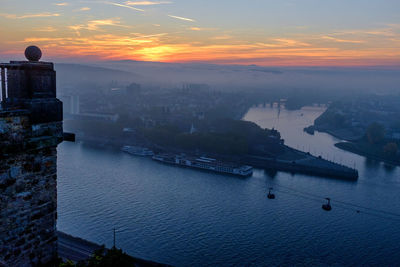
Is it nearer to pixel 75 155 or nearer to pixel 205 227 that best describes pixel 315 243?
pixel 205 227

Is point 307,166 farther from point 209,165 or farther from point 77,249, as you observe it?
point 77,249

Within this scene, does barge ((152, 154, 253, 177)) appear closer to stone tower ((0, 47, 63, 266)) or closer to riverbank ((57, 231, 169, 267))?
riverbank ((57, 231, 169, 267))

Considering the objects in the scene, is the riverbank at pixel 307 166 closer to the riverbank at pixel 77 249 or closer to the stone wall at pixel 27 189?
the riverbank at pixel 77 249

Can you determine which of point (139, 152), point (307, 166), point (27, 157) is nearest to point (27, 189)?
point (27, 157)

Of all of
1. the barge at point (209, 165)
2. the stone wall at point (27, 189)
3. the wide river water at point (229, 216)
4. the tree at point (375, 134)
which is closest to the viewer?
the stone wall at point (27, 189)

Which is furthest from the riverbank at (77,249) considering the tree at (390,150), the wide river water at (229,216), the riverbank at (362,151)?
the tree at (390,150)

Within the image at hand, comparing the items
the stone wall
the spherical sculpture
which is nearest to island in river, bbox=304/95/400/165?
the stone wall

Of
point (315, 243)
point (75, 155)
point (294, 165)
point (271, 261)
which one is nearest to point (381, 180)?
point (294, 165)
